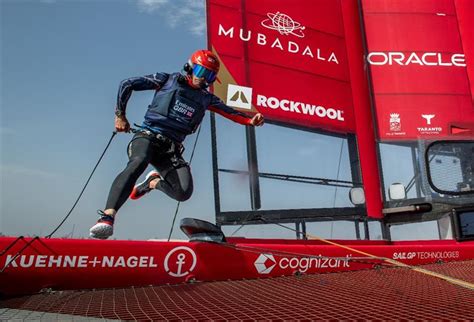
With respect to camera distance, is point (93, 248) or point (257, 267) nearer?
point (93, 248)

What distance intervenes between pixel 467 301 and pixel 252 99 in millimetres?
4188

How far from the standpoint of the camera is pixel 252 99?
545 centimetres

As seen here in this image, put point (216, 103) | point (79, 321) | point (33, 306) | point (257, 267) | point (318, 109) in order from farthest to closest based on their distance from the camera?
point (318, 109)
point (216, 103)
point (257, 267)
point (33, 306)
point (79, 321)

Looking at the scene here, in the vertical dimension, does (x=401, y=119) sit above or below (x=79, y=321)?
above

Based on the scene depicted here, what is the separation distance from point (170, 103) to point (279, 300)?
1777 mm

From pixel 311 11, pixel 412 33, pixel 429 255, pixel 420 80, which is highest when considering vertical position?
pixel 311 11

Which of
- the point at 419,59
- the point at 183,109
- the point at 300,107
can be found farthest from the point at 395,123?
the point at 183,109

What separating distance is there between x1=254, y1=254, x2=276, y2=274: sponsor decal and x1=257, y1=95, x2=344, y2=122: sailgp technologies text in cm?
299

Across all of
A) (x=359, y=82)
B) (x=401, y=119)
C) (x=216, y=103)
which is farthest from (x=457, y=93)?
(x=216, y=103)

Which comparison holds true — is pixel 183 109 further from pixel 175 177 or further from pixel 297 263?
pixel 297 263

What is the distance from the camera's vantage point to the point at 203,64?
3.10m

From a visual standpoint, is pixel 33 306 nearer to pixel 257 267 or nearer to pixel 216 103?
pixel 257 267

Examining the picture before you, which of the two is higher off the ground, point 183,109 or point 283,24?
point 283,24

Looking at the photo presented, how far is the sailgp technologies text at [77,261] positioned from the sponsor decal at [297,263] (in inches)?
29.4
